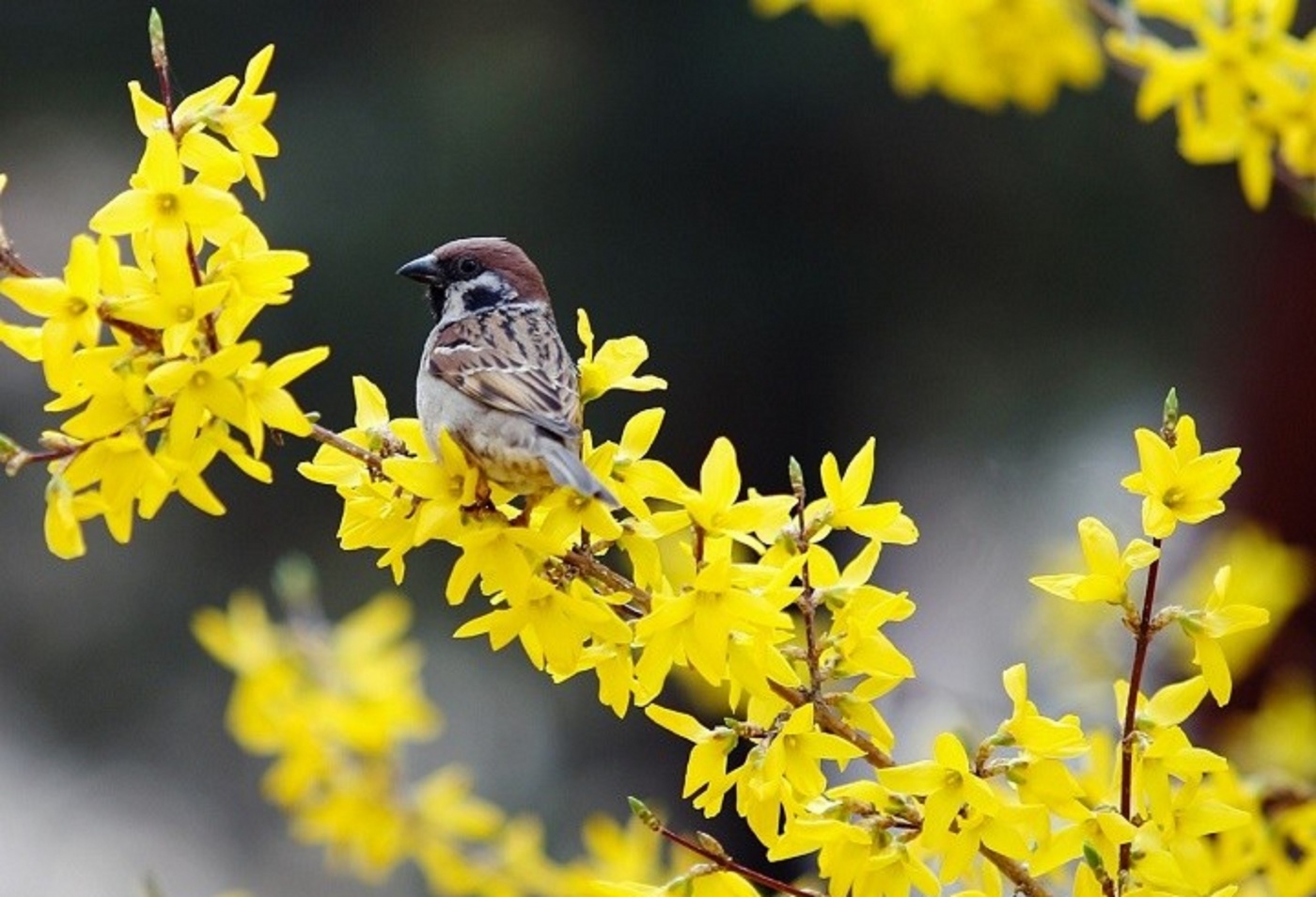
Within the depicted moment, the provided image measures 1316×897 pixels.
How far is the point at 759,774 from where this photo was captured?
1303mm

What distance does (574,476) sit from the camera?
4.45 feet

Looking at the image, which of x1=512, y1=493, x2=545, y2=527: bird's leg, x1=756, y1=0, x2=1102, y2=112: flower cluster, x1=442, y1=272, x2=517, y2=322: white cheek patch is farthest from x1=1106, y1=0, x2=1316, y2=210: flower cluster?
x1=512, y1=493, x2=545, y2=527: bird's leg

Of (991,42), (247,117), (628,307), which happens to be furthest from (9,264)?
(628,307)

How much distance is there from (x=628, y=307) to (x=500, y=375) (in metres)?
3.36

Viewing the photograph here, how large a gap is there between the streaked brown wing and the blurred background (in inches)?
107

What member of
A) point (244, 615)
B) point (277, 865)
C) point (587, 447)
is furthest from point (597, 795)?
point (587, 447)

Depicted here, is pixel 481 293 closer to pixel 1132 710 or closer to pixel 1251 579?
pixel 1132 710

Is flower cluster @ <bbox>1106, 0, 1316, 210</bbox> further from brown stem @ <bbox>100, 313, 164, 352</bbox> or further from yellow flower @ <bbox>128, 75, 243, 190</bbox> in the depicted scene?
brown stem @ <bbox>100, 313, 164, 352</bbox>

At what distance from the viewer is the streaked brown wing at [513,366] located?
1.55 metres

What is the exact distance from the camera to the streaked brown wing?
1554 mm

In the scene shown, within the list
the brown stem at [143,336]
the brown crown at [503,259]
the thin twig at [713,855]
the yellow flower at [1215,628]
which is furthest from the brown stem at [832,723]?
the brown crown at [503,259]

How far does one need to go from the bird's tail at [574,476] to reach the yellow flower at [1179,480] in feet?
1.17

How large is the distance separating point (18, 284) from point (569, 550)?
42 centimetres

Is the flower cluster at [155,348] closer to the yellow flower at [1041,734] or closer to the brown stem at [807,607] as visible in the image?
the brown stem at [807,607]
